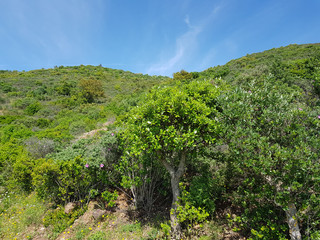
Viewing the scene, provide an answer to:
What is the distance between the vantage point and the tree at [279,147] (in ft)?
8.26

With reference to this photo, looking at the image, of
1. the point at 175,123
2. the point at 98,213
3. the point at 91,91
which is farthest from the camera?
the point at 91,91

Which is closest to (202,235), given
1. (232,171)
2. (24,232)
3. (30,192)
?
(232,171)

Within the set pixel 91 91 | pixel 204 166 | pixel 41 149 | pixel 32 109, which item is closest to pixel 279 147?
pixel 204 166

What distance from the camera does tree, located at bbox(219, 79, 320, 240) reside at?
2.52 meters

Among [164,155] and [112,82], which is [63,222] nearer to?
[164,155]

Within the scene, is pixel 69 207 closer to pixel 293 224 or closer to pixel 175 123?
pixel 175 123

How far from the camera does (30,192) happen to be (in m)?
6.50

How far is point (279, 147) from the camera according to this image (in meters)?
2.65

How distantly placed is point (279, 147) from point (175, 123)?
1.98 metres

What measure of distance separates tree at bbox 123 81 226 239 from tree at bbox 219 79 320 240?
406mm

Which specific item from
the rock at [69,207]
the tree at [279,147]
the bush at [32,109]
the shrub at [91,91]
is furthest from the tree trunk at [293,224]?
the shrub at [91,91]

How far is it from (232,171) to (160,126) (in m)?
2.59

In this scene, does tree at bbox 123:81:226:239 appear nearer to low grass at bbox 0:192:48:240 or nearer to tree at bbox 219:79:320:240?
tree at bbox 219:79:320:240

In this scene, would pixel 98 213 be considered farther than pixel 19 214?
No
